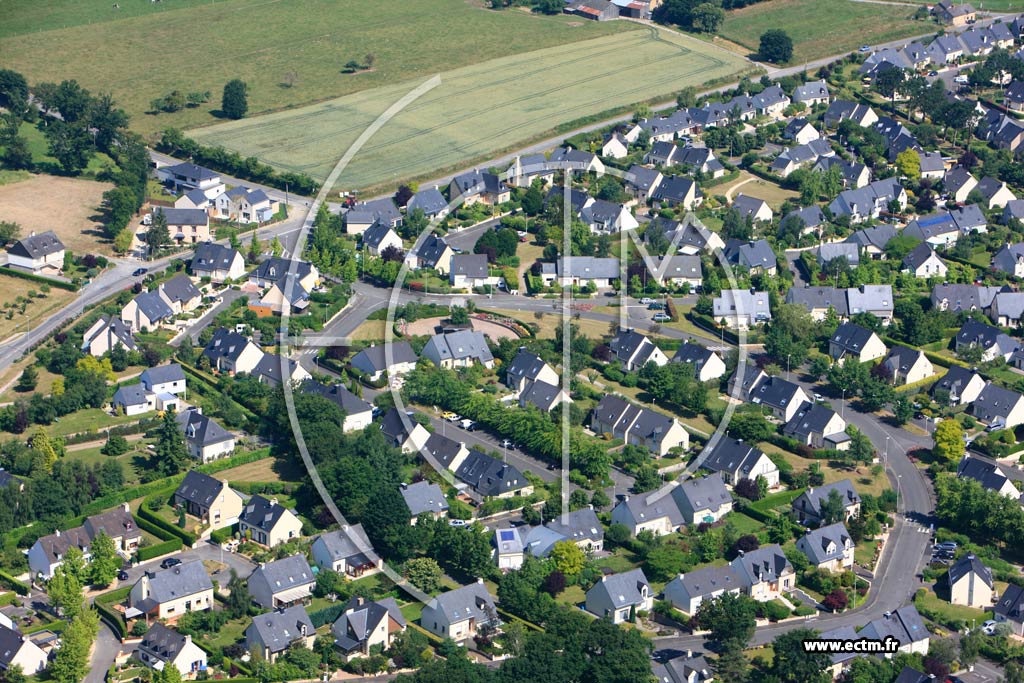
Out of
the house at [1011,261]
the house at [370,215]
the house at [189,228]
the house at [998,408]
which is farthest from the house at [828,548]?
the house at [189,228]

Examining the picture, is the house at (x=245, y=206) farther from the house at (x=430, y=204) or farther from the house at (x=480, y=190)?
the house at (x=480, y=190)

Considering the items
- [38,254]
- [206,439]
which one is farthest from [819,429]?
[38,254]

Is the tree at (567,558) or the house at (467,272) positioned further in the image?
the house at (467,272)

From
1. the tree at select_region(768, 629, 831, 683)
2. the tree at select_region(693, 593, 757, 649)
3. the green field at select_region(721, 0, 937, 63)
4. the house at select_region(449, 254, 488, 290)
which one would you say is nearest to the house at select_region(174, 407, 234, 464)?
the house at select_region(449, 254, 488, 290)

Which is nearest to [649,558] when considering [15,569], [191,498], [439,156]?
[191,498]

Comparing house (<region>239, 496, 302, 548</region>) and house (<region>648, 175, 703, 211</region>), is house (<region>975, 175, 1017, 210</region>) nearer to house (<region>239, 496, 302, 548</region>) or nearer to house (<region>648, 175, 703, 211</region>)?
house (<region>648, 175, 703, 211</region>)
